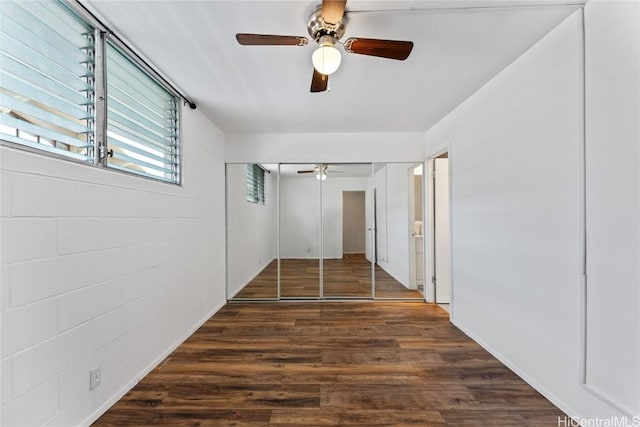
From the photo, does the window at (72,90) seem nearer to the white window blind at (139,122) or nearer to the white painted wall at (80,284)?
the white window blind at (139,122)

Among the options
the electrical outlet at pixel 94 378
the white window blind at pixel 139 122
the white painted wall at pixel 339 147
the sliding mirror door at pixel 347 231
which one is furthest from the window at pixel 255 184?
the electrical outlet at pixel 94 378

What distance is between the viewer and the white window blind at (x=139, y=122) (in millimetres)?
1862

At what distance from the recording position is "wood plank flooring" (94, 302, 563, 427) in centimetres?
171

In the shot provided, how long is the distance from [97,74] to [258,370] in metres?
2.42

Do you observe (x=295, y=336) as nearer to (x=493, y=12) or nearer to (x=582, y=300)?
(x=582, y=300)

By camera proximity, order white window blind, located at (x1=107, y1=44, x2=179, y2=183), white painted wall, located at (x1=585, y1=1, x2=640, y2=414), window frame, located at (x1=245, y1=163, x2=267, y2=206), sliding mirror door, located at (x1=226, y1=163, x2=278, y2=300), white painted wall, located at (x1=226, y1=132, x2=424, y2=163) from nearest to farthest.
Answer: white painted wall, located at (x1=585, y1=1, x2=640, y2=414) → white window blind, located at (x1=107, y1=44, x2=179, y2=183) → white painted wall, located at (x1=226, y1=132, x2=424, y2=163) → sliding mirror door, located at (x1=226, y1=163, x2=278, y2=300) → window frame, located at (x1=245, y1=163, x2=267, y2=206)

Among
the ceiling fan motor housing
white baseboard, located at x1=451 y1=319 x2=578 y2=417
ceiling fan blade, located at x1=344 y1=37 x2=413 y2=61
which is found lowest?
white baseboard, located at x1=451 y1=319 x2=578 y2=417

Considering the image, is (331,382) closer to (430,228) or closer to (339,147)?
(430,228)

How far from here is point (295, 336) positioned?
2.83 m

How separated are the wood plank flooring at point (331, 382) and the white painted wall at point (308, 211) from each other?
1440mm

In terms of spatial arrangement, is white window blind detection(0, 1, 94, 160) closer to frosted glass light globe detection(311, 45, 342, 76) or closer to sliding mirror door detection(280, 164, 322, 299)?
frosted glass light globe detection(311, 45, 342, 76)

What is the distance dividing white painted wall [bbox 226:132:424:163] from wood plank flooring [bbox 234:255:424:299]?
1.62 m

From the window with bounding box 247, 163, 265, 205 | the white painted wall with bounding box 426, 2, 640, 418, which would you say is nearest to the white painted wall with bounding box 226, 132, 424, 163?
the window with bounding box 247, 163, 265, 205

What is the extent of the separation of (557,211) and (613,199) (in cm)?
35
